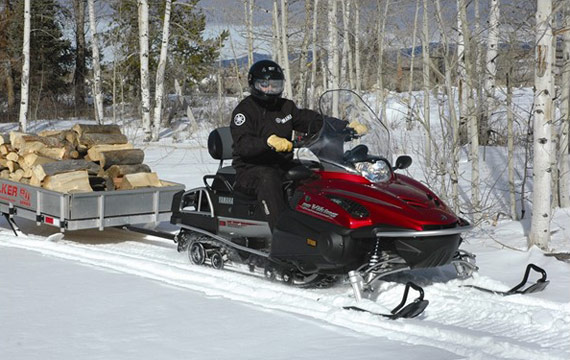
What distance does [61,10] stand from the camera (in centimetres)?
2950

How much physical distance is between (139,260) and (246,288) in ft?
4.59

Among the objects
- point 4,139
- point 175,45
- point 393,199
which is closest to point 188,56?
point 175,45

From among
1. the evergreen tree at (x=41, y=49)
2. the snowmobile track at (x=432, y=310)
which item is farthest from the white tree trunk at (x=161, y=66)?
the snowmobile track at (x=432, y=310)

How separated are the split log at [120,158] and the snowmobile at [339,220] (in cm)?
168

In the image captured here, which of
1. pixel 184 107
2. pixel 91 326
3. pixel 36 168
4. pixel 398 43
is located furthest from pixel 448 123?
pixel 184 107

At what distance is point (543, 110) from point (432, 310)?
8.51ft

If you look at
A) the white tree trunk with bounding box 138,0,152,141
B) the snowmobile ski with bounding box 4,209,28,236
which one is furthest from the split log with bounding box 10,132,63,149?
the white tree trunk with bounding box 138,0,152,141

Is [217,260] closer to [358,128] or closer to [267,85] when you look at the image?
[267,85]

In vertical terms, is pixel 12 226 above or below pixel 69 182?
below

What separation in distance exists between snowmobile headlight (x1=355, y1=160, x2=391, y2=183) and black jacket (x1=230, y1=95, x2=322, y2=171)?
678 mm

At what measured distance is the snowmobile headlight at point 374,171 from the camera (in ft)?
18.5

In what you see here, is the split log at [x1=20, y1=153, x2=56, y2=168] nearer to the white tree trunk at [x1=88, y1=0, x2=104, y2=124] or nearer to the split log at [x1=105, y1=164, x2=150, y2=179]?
the split log at [x1=105, y1=164, x2=150, y2=179]

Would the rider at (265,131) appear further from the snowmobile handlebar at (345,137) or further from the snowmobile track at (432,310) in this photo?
the snowmobile track at (432,310)

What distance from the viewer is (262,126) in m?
6.20
